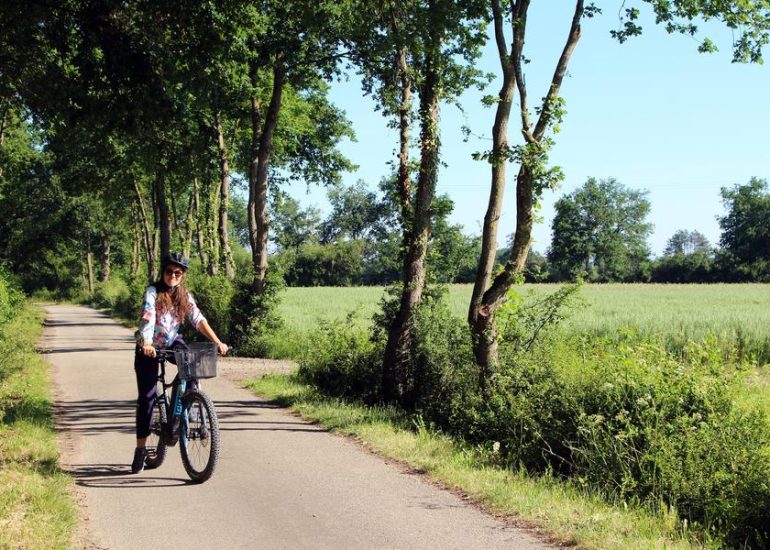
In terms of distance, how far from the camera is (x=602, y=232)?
107938mm

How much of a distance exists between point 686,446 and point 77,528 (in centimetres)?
522

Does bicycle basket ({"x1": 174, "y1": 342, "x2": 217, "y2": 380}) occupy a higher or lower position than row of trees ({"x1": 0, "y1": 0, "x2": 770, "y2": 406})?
lower

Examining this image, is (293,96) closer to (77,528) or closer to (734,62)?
(734,62)

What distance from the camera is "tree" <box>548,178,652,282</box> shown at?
10375 centimetres

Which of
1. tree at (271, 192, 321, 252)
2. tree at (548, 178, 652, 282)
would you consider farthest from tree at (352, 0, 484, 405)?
tree at (271, 192, 321, 252)

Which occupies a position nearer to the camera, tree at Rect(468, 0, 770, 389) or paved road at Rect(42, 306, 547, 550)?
paved road at Rect(42, 306, 547, 550)

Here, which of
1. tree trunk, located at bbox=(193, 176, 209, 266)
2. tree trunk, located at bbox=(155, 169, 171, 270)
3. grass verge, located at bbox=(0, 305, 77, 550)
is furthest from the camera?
tree trunk, located at bbox=(193, 176, 209, 266)

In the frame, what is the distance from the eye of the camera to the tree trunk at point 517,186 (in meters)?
9.47

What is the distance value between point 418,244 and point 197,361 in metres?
5.58

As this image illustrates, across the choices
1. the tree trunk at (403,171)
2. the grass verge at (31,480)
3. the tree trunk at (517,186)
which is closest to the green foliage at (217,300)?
the grass verge at (31,480)

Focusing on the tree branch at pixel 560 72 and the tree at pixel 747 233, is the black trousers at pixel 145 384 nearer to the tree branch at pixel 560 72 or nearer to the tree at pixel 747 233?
the tree branch at pixel 560 72

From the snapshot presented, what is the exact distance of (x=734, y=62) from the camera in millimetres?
9781

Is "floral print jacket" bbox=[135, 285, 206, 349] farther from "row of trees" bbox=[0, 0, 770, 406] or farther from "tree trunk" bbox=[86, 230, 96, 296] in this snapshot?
"tree trunk" bbox=[86, 230, 96, 296]

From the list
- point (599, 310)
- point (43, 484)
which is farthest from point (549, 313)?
point (599, 310)
